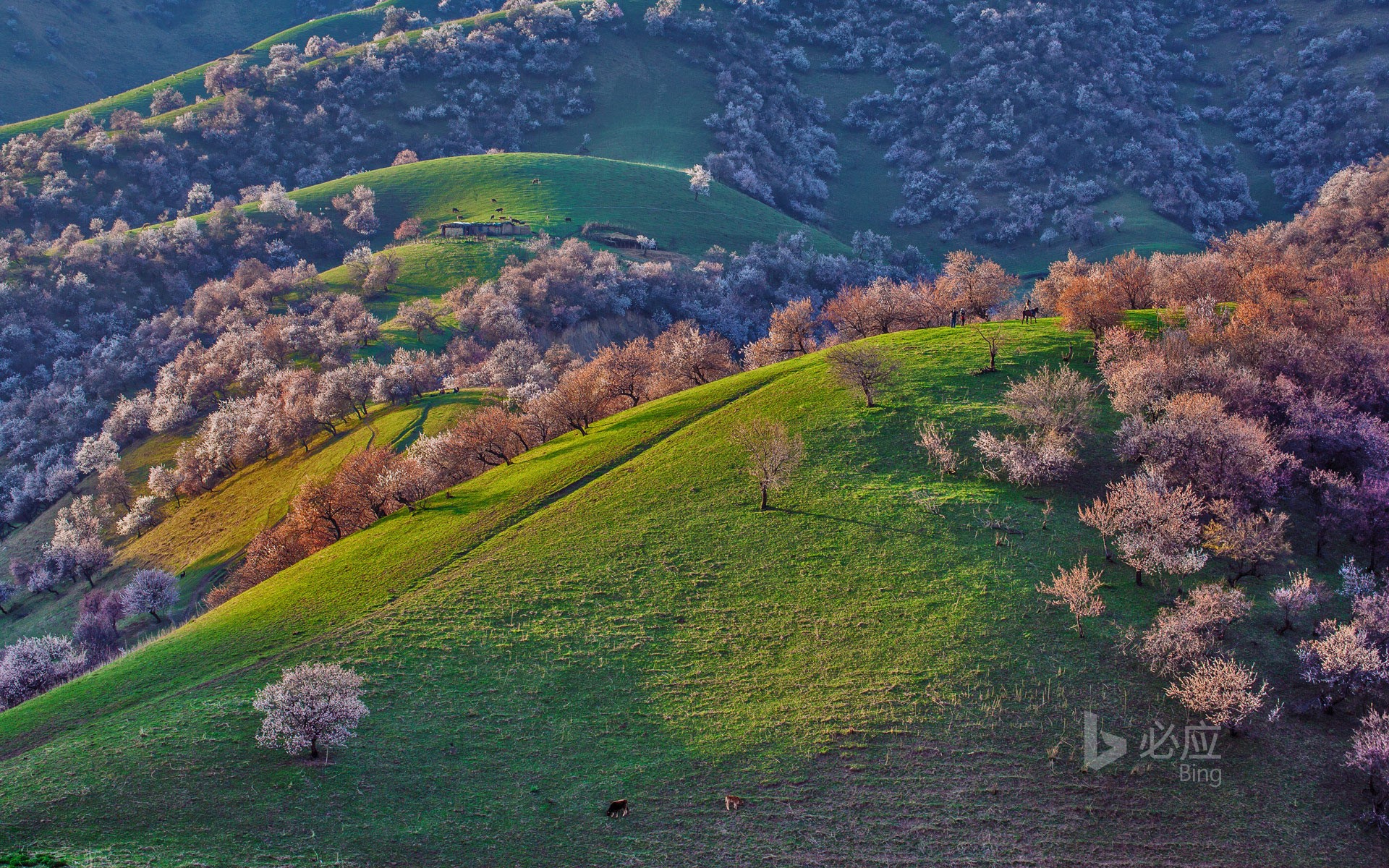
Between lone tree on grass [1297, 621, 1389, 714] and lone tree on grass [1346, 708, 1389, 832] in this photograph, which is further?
lone tree on grass [1297, 621, 1389, 714]

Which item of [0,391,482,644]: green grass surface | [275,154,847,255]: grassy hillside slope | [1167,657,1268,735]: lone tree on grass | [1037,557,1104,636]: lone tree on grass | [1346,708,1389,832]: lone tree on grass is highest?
[275,154,847,255]: grassy hillside slope

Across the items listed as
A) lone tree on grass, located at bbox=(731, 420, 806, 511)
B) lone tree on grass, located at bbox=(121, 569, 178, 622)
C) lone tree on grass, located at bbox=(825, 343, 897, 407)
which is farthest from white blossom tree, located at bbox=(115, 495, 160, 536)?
lone tree on grass, located at bbox=(825, 343, 897, 407)

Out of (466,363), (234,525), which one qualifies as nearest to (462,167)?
(466,363)

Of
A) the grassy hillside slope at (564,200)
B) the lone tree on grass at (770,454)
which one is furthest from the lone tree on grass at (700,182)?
the lone tree on grass at (770,454)

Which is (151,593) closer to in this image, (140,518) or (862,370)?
(140,518)

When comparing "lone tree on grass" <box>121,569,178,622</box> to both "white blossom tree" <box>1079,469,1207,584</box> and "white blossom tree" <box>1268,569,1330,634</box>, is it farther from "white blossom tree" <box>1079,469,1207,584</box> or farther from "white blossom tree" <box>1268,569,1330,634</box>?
"white blossom tree" <box>1268,569,1330,634</box>

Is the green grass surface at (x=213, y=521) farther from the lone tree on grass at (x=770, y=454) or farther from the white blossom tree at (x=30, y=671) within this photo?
the lone tree on grass at (x=770, y=454)

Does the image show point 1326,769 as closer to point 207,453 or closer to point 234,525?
point 234,525
